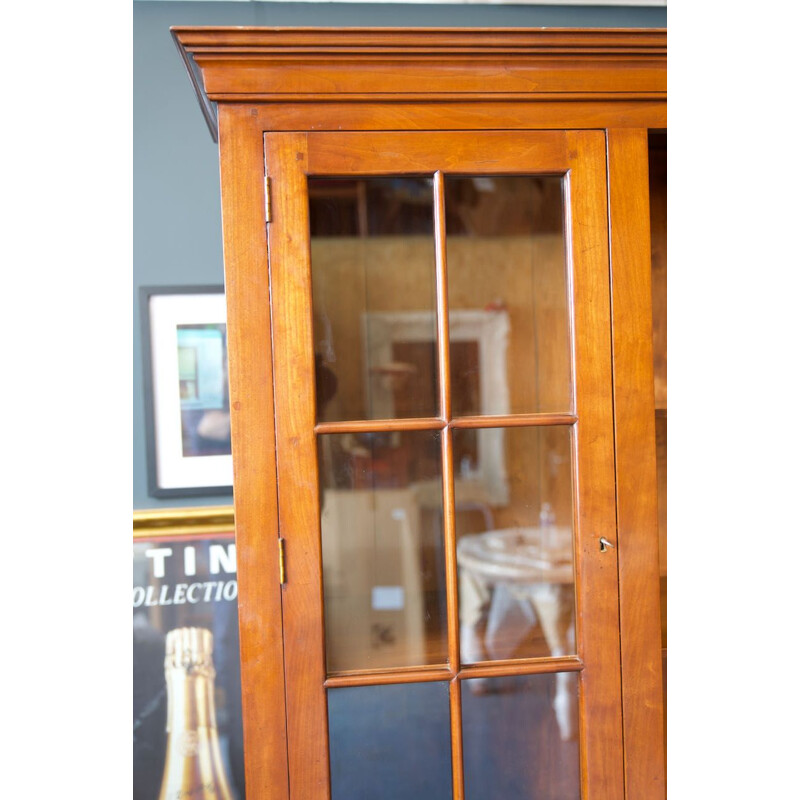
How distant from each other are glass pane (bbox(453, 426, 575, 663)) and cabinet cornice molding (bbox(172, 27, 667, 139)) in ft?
1.47

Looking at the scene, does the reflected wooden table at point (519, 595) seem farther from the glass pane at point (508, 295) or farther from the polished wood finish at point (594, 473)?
the glass pane at point (508, 295)

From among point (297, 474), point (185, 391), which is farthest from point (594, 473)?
point (185, 391)

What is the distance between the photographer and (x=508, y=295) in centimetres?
87

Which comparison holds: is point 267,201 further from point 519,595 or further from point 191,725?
point 191,725

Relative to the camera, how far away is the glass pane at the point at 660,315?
1.07 meters

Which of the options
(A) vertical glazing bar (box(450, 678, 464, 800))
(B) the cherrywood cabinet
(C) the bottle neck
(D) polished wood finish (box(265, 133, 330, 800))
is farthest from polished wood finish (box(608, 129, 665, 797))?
(C) the bottle neck

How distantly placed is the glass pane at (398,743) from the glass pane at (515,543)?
0.09 metres

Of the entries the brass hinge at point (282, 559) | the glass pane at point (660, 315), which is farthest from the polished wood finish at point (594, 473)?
the brass hinge at point (282, 559)

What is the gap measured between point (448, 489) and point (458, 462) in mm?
38

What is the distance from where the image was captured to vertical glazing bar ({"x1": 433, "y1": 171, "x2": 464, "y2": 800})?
0.83 meters
